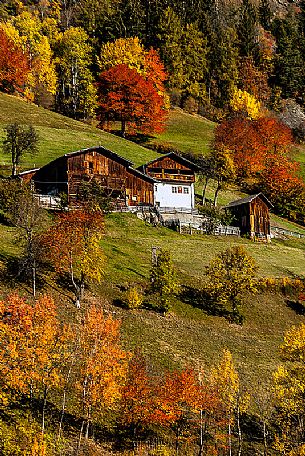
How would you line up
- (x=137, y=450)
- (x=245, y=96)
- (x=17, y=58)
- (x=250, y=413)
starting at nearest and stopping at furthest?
(x=137, y=450) → (x=250, y=413) → (x=17, y=58) → (x=245, y=96)

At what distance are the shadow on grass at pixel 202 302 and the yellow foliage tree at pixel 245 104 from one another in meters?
99.3

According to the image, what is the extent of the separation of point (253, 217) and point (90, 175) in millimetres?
22482

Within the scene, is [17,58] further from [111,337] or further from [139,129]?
[111,337]

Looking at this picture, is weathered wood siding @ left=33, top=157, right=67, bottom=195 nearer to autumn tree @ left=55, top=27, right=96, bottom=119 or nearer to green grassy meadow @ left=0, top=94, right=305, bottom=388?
green grassy meadow @ left=0, top=94, right=305, bottom=388

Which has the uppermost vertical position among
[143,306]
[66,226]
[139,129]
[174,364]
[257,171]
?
[139,129]

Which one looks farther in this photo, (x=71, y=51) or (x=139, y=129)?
(x=71, y=51)

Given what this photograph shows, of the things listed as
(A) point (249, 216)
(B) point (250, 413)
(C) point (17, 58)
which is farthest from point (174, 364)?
(C) point (17, 58)

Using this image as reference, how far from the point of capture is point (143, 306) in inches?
1581

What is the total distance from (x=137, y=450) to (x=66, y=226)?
17946mm

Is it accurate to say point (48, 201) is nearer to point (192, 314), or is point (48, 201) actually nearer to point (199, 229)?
point (199, 229)

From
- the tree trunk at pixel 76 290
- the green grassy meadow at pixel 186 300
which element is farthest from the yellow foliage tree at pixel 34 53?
the tree trunk at pixel 76 290

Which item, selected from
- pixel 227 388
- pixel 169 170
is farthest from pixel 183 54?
pixel 227 388

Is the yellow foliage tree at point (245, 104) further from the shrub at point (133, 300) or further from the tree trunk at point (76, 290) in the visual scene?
the tree trunk at point (76, 290)

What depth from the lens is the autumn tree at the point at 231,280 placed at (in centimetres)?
4459
